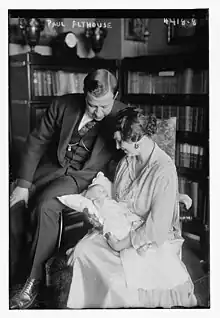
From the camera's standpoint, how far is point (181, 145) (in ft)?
7.97

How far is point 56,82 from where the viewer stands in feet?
7.96

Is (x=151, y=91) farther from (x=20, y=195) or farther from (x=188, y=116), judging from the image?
(x=20, y=195)

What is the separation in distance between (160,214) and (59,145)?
21.2 inches

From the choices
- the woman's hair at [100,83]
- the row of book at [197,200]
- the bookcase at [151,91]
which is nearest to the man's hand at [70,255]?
the bookcase at [151,91]

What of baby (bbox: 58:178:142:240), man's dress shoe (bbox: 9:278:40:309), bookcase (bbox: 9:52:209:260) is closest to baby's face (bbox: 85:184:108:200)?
A: baby (bbox: 58:178:142:240)

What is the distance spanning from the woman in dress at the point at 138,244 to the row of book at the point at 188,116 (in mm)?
66

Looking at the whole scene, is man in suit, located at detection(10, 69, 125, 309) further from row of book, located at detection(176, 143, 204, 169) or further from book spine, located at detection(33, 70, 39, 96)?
row of book, located at detection(176, 143, 204, 169)

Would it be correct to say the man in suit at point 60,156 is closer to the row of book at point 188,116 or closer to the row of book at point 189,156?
the row of book at point 188,116

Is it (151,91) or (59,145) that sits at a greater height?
(151,91)

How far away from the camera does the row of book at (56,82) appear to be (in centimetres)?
241

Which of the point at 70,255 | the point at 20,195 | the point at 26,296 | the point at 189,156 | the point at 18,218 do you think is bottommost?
the point at 26,296

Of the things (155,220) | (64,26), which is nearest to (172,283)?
(155,220)

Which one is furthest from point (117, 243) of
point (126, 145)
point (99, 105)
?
point (99, 105)

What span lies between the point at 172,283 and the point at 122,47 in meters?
1.08
